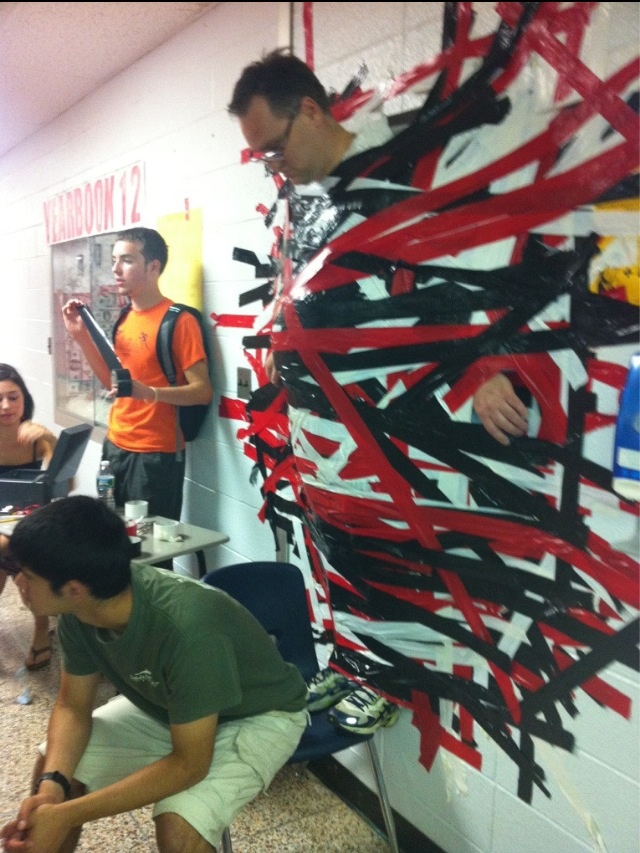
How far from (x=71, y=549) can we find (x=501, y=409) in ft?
2.48

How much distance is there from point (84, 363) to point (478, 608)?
2304mm

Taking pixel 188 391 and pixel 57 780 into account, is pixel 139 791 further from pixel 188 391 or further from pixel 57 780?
pixel 188 391

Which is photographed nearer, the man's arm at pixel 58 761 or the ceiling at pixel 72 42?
the man's arm at pixel 58 761

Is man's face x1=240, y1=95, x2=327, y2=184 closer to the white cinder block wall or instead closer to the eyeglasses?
the eyeglasses

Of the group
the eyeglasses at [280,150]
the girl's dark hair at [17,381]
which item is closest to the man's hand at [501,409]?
the eyeglasses at [280,150]

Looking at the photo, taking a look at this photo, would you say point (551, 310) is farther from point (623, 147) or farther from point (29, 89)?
point (29, 89)

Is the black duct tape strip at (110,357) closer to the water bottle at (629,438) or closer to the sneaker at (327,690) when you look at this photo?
the sneaker at (327,690)

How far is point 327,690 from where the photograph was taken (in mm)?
1428

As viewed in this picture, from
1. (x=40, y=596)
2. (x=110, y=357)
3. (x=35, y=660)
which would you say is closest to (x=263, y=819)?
(x=40, y=596)

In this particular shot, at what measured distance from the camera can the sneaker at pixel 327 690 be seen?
1.40 metres

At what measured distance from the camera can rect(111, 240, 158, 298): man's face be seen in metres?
2.16

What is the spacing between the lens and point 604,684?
102 cm

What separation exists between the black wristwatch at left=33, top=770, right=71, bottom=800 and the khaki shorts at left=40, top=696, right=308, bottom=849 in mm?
56

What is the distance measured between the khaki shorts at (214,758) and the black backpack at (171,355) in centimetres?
91
